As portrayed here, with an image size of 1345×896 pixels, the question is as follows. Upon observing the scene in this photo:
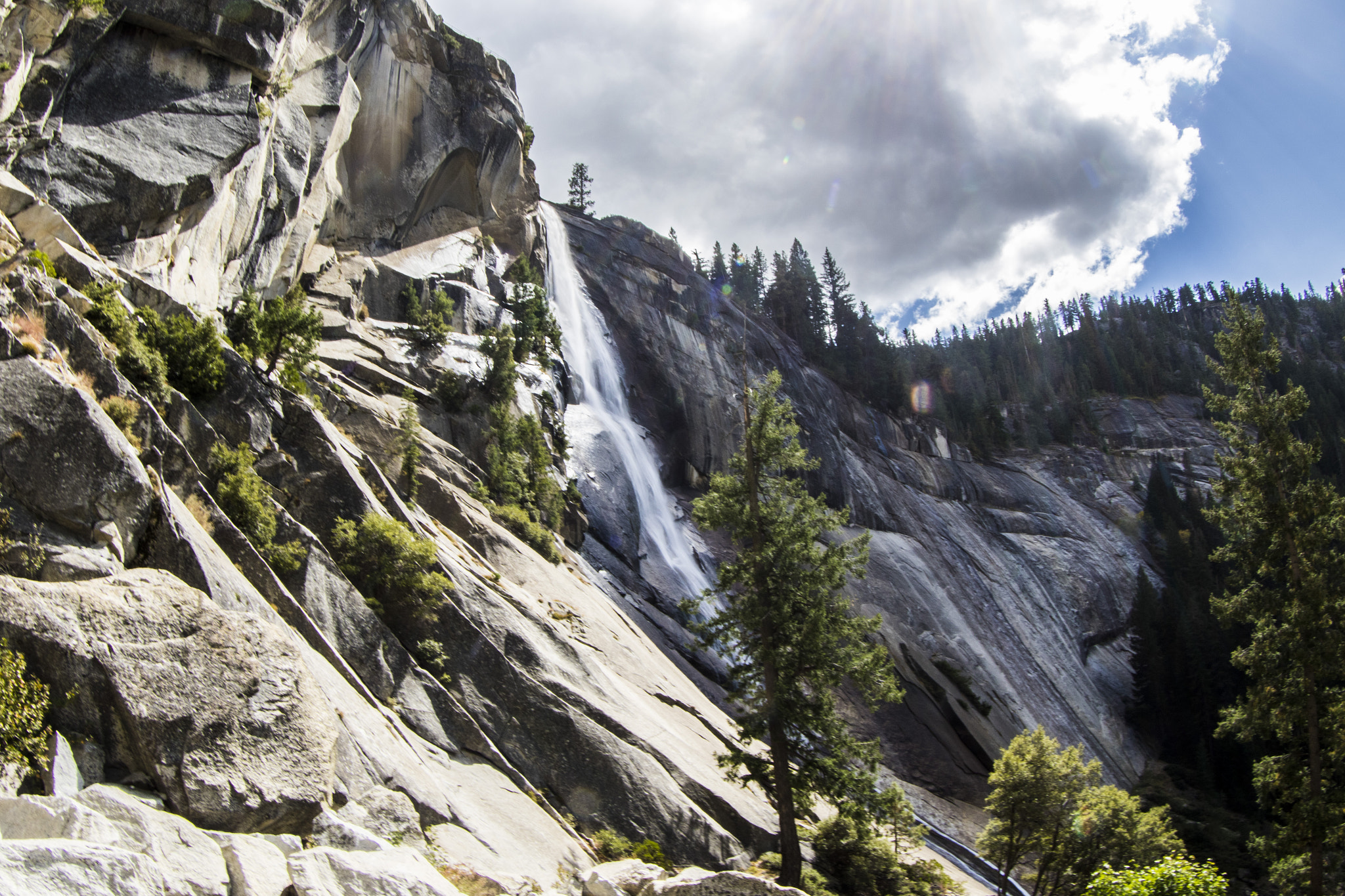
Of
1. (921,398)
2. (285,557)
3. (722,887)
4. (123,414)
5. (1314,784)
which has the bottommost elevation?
(722,887)

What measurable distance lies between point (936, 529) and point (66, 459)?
196 feet

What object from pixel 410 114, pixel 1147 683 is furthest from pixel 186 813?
pixel 1147 683

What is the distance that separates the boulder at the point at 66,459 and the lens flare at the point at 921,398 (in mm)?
78658

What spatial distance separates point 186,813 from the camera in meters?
8.80

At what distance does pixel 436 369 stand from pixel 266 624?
2682 cm

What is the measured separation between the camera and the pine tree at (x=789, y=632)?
18609 millimetres

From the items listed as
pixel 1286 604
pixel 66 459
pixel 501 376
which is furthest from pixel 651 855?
pixel 501 376

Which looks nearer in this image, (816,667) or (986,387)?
(816,667)

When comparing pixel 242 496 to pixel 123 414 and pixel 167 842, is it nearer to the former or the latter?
pixel 123 414

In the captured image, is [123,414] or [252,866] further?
[123,414]

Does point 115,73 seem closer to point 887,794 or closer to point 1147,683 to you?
point 887,794

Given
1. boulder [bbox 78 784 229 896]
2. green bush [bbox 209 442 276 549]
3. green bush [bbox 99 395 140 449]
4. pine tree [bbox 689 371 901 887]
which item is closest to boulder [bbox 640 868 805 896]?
pine tree [bbox 689 371 901 887]

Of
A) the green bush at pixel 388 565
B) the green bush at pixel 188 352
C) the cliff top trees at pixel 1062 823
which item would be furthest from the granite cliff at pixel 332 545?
the cliff top trees at pixel 1062 823

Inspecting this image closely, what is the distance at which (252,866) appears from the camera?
7609 millimetres
